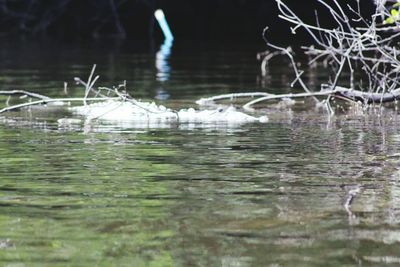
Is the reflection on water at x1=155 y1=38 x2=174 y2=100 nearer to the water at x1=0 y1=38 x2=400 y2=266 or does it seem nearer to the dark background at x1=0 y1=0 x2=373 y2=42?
the water at x1=0 y1=38 x2=400 y2=266

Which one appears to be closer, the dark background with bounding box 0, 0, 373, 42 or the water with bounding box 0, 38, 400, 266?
the water with bounding box 0, 38, 400, 266

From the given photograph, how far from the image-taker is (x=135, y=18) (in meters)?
44.0

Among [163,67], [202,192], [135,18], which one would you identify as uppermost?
[135,18]

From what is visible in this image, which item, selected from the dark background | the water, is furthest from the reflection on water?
the dark background

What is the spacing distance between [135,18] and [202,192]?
37002 millimetres

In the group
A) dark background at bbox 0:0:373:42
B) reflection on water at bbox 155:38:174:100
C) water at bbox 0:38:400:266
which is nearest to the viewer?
water at bbox 0:38:400:266

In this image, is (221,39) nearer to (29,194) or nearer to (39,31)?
(39,31)

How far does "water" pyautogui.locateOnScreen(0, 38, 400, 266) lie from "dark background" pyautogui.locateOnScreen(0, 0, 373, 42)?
90.3ft

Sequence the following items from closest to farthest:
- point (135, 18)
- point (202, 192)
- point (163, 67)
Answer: point (202, 192) → point (163, 67) → point (135, 18)

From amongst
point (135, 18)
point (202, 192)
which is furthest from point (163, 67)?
point (135, 18)

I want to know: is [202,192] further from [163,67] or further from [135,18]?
[135,18]

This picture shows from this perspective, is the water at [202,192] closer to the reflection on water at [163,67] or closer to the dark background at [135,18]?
the reflection on water at [163,67]

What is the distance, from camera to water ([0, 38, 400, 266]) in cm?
577

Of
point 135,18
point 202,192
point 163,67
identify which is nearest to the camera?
point 202,192
